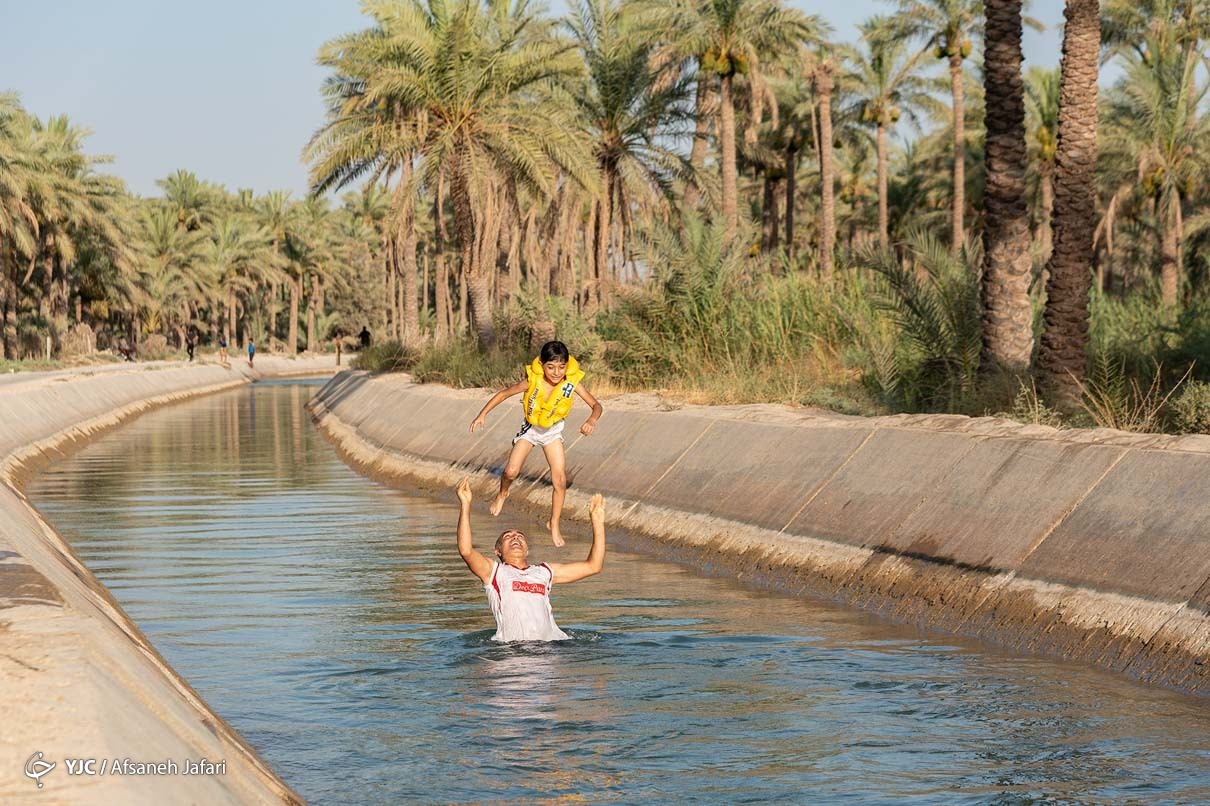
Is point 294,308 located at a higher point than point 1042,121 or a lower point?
lower

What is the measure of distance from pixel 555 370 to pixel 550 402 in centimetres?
50

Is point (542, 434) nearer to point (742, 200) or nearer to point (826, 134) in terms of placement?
point (826, 134)

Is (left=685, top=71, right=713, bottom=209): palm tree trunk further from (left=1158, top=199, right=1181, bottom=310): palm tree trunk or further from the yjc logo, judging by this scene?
the yjc logo

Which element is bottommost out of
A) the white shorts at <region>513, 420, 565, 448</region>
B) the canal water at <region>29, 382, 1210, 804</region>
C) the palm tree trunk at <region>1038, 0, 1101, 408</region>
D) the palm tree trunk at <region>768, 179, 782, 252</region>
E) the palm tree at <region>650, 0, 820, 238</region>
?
the canal water at <region>29, 382, 1210, 804</region>

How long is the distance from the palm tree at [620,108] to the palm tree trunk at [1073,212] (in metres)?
27.0

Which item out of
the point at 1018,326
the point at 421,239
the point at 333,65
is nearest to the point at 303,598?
the point at 1018,326

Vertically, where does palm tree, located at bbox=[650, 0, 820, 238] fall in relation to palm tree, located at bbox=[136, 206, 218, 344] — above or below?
above

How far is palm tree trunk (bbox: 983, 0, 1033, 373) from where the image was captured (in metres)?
18.9

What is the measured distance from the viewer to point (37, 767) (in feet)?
17.0

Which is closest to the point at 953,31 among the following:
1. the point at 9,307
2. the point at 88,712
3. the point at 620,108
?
the point at 620,108

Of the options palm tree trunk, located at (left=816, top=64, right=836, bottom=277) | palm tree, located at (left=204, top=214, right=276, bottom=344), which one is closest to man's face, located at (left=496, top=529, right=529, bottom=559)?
palm tree trunk, located at (left=816, top=64, right=836, bottom=277)

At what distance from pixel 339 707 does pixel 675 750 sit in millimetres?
2198

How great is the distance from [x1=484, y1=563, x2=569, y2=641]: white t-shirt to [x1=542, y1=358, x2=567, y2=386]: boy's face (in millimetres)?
3143

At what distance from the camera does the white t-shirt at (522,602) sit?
11.0m
